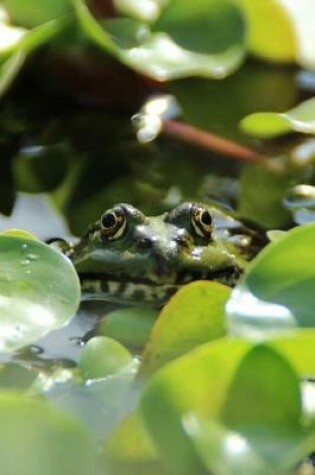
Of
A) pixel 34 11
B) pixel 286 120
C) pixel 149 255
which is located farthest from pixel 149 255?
pixel 34 11

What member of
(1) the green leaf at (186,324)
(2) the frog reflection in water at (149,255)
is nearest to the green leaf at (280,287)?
(1) the green leaf at (186,324)

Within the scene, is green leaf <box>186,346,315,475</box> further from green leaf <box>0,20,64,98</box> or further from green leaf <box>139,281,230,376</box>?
green leaf <box>0,20,64,98</box>

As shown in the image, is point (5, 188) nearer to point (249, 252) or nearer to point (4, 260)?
point (249, 252)

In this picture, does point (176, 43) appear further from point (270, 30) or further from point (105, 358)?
point (105, 358)

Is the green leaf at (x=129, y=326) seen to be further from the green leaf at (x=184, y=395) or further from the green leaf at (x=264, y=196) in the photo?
the green leaf at (x=264, y=196)

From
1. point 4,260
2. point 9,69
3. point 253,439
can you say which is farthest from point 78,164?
point 253,439

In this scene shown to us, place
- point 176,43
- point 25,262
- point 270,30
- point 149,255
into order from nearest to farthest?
point 25,262 < point 149,255 < point 176,43 < point 270,30
